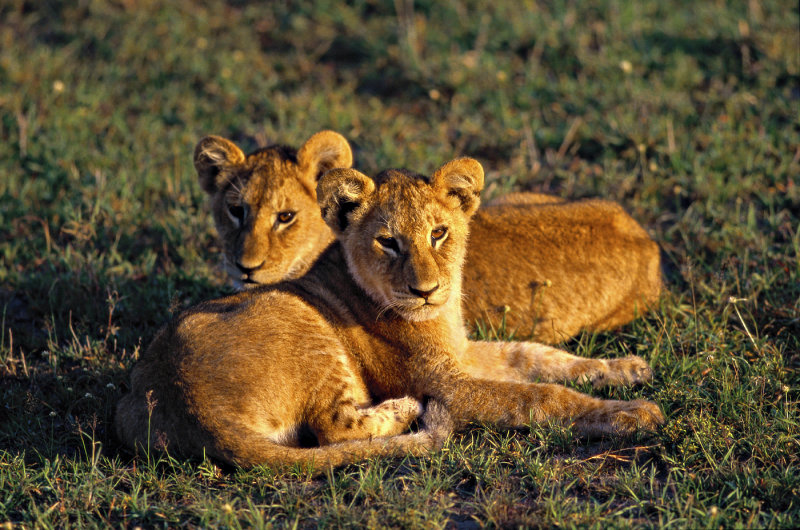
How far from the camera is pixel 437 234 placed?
487 centimetres

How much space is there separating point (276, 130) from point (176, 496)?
16.7ft

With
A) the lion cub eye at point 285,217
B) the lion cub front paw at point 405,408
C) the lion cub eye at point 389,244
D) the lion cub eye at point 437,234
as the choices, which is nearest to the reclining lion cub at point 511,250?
the lion cub eye at point 285,217

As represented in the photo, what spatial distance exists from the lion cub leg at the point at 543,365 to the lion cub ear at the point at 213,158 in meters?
2.19

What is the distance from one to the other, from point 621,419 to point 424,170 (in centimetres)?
382

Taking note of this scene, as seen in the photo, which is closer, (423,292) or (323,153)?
(423,292)

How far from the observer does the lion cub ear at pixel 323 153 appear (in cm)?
590

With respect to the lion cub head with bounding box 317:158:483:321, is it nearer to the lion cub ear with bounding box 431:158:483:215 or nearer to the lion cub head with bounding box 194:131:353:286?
the lion cub ear with bounding box 431:158:483:215

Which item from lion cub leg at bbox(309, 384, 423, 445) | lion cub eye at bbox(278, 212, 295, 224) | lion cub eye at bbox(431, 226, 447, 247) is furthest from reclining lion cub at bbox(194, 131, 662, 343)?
lion cub leg at bbox(309, 384, 423, 445)

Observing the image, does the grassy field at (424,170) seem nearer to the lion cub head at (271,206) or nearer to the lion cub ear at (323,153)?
the lion cub head at (271,206)

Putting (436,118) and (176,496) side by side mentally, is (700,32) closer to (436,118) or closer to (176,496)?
(436,118)

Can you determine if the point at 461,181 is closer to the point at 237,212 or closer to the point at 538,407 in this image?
the point at 538,407

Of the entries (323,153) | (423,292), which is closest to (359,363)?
(423,292)

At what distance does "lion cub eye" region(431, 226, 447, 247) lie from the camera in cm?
485

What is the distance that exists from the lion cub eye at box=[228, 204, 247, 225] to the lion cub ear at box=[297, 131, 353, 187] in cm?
52
